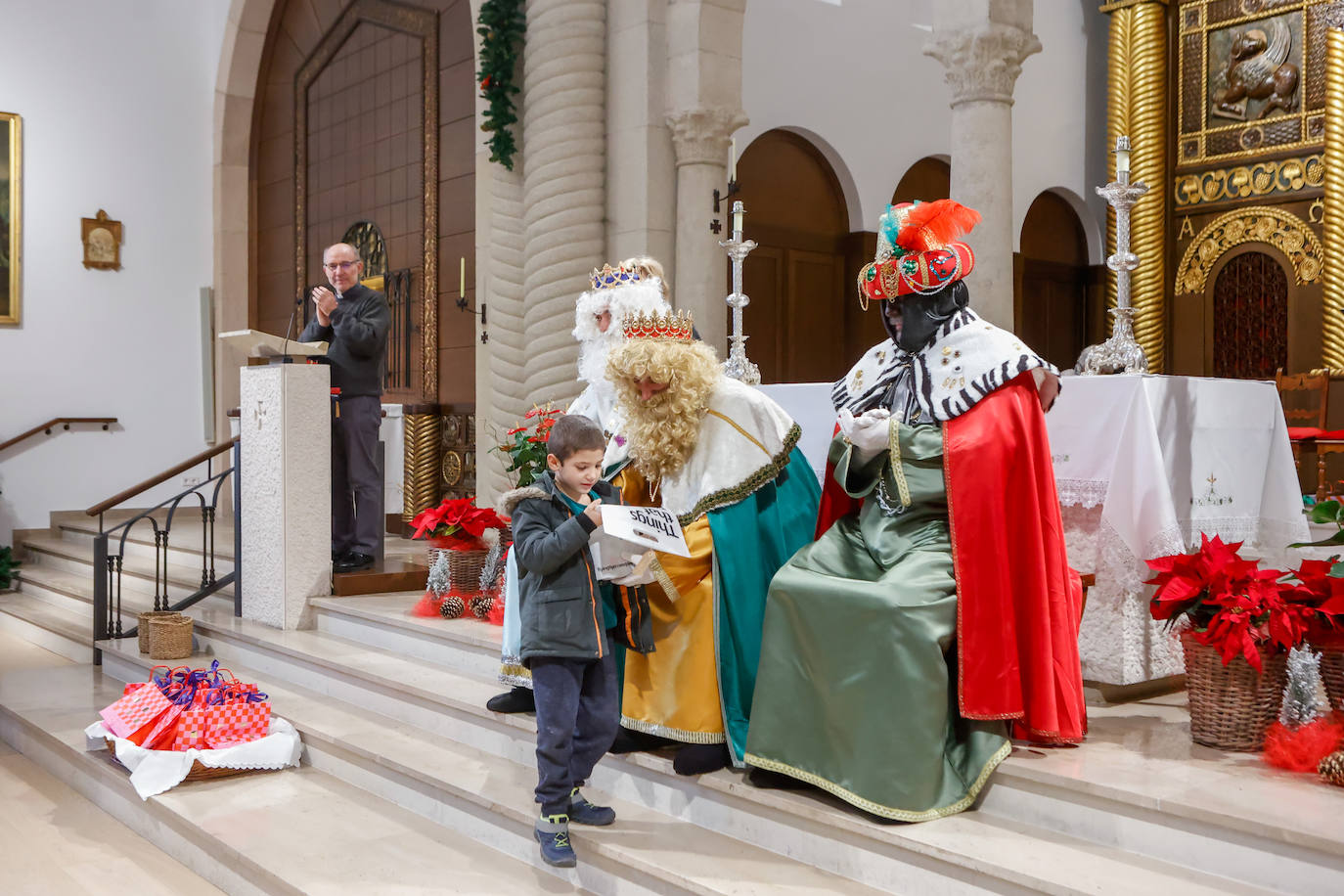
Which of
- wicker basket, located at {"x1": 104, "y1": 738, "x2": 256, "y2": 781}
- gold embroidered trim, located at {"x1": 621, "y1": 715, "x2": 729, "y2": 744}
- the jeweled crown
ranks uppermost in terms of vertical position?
the jeweled crown

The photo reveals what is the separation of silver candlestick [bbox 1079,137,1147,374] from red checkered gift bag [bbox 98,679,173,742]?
3734 mm

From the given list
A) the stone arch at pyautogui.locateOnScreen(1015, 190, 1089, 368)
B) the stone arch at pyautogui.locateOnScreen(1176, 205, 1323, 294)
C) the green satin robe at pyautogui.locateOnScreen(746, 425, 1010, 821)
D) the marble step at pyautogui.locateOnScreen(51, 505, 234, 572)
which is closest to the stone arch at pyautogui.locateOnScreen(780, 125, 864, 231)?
the stone arch at pyautogui.locateOnScreen(1015, 190, 1089, 368)

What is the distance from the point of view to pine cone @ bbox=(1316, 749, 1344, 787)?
3117mm

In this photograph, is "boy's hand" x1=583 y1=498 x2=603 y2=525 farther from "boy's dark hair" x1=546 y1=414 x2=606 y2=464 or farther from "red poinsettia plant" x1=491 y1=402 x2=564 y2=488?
"red poinsettia plant" x1=491 y1=402 x2=564 y2=488

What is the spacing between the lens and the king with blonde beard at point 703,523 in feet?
12.3

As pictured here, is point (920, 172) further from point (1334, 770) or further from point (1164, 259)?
point (1334, 770)

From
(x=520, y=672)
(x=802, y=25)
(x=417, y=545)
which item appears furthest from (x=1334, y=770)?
(x=802, y=25)

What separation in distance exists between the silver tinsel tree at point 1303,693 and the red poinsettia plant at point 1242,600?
50 millimetres

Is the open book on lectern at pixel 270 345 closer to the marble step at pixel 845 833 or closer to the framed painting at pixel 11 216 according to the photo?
the marble step at pixel 845 833

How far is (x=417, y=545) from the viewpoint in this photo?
8.44 m

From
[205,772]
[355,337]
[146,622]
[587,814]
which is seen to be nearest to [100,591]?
[146,622]

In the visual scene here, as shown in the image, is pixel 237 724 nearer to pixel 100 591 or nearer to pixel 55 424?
pixel 100 591

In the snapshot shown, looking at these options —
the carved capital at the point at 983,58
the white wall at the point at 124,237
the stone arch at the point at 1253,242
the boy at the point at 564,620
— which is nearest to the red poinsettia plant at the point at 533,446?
the boy at the point at 564,620

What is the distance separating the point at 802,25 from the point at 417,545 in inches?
182
